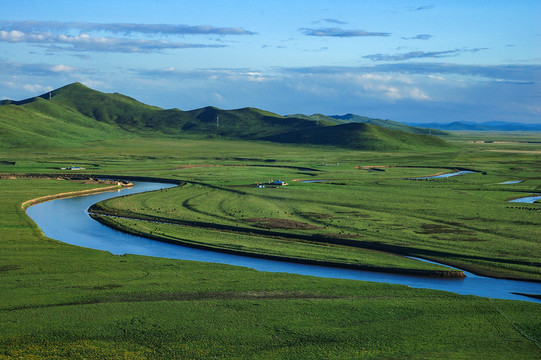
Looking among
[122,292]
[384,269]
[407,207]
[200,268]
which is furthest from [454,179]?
[122,292]

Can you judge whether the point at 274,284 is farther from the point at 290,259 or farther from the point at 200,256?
the point at 200,256

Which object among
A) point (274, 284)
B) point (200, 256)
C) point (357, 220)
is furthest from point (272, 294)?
point (357, 220)

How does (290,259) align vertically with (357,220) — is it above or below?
below

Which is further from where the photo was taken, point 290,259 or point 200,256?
point 200,256

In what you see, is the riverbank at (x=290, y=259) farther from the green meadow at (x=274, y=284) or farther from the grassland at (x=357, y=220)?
the grassland at (x=357, y=220)

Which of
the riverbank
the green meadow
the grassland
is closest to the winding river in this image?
the riverbank

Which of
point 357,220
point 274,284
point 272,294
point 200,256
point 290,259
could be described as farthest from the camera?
point 357,220

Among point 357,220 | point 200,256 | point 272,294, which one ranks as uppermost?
point 357,220

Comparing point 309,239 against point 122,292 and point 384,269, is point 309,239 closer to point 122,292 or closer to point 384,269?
point 384,269

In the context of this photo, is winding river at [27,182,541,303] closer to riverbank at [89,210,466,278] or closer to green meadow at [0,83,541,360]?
riverbank at [89,210,466,278]

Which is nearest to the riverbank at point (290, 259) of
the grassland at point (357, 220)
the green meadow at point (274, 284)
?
the green meadow at point (274, 284)
